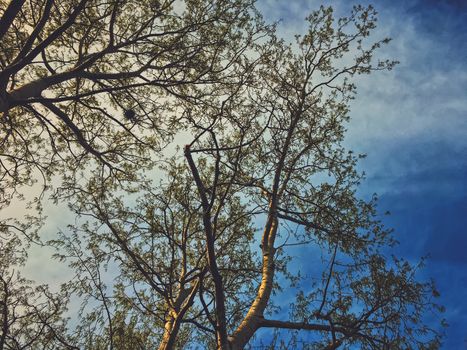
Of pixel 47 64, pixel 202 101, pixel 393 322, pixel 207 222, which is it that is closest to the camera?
pixel 207 222

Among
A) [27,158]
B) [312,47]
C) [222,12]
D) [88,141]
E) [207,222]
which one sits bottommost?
[207,222]

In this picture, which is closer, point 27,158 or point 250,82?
point 250,82

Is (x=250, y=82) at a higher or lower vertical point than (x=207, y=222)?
higher

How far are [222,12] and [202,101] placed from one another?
240cm

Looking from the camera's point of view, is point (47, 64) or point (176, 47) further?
point (176, 47)

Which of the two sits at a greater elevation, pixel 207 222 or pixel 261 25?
pixel 261 25

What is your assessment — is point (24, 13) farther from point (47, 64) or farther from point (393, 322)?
point (393, 322)

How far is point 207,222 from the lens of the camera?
161 inches

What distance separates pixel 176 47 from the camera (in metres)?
9.10

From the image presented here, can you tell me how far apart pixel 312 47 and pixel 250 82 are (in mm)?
2518

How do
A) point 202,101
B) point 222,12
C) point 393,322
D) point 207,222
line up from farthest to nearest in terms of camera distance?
point 202,101
point 222,12
point 393,322
point 207,222

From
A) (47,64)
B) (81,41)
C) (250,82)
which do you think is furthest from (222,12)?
(47,64)

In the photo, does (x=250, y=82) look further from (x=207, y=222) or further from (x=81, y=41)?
(x=207, y=222)

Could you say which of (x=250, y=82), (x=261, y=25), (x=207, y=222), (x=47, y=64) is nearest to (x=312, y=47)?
(x=261, y=25)
